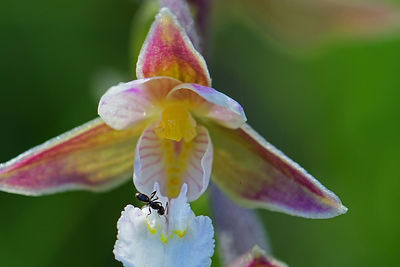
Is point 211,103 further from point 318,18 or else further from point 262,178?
point 318,18

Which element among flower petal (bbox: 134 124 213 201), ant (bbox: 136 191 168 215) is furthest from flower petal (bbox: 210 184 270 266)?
ant (bbox: 136 191 168 215)

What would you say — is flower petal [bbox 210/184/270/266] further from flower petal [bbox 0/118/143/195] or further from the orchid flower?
flower petal [bbox 0/118/143/195]

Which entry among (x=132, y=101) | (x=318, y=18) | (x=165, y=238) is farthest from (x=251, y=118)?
(x=165, y=238)

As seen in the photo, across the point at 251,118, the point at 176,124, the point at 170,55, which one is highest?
the point at 170,55

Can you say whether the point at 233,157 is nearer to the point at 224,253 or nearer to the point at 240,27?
the point at 224,253

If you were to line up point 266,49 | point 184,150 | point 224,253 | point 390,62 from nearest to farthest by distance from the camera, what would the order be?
point 184,150
point 224,253
point 390,62
point 266,49

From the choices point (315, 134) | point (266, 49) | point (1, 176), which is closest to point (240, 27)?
point (266, 49)

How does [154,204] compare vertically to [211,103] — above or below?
below
